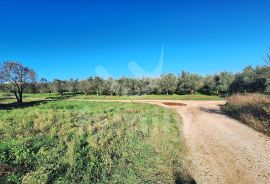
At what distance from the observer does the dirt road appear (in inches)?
299

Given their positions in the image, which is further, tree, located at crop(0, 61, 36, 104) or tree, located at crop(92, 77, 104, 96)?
tree, located at crop(92, 77, 104, 96)

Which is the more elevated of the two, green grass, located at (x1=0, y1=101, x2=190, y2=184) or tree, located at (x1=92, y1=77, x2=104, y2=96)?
tree, located at (x1=92, y1=77, x2=104, y2=96)

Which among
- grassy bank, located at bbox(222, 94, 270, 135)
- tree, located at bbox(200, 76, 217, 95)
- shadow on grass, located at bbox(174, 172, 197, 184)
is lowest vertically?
shadow on grass, located at bbox(174, 172, 197, 184)

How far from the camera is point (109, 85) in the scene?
73.4 m

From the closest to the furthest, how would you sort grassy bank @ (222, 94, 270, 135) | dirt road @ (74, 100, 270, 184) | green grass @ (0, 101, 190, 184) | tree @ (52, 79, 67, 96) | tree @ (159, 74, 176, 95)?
green grass @ (0, 101, 190, 184) → dirt road @ (74, 100, 270, 184) → grassy bank @ (222, 94, 270, 135) → tree @ (159, 74, 176, 95) → tree @ (52, 79, 67, 96)

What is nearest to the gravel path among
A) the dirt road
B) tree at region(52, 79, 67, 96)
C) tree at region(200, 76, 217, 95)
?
the dirt road

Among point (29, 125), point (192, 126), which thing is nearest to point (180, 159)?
point (192, 126)

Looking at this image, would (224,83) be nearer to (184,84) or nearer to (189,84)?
(189,84)

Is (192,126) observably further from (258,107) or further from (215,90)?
(215,90)

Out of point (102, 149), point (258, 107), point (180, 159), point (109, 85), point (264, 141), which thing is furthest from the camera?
point (109, 85)

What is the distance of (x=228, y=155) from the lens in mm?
9633

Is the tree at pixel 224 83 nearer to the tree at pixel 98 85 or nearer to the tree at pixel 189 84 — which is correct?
the tree at pixel 189 84

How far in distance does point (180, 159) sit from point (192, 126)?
7.35 metres

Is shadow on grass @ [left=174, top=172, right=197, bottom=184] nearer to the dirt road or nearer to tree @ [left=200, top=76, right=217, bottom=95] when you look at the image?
the dirt road
